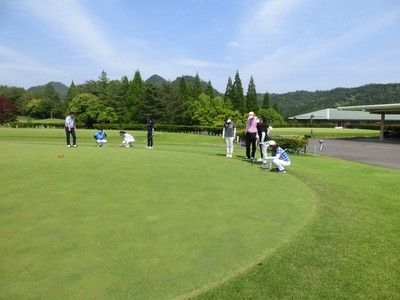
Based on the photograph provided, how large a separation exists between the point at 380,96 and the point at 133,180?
7333 inches

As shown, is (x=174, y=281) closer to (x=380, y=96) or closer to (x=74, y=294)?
(x=74, y=294)

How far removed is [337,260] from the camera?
494 centimetres

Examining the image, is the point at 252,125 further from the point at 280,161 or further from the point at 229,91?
the point at 229,91

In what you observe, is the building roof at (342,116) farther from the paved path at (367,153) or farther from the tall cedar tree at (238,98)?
the paved path at (367,153)

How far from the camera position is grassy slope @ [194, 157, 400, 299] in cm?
413

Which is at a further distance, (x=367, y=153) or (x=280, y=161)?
(x=367, y=153)

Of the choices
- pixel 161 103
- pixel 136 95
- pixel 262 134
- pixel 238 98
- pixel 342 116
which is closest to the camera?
pixel 262 134

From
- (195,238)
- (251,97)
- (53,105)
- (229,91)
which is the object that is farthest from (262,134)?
(53,105)

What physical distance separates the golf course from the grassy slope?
16 millimetres

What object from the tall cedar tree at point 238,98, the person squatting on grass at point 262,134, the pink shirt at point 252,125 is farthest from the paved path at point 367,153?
the tall cedar tree at point 238,98

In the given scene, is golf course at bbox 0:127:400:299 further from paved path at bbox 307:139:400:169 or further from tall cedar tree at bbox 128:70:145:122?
tall cedar tree at bbox 128:70:145:122

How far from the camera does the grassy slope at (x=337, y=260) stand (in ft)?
13.5

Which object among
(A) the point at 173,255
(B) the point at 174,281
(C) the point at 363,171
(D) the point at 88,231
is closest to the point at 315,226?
(A) the point at 173,255

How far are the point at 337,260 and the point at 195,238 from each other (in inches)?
76.6
